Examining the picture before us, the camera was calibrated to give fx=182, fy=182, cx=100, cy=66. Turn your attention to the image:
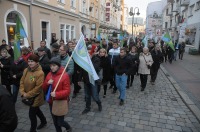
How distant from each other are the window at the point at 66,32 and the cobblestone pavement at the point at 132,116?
41.4 ft

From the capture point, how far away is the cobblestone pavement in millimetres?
4426

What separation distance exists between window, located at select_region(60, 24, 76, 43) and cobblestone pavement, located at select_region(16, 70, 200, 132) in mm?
12629

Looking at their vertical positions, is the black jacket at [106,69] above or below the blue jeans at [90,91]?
above

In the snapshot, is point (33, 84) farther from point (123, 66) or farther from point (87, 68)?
point (123, 66)

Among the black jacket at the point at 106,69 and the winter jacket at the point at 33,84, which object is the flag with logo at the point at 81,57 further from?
the black jacket at the point at 106,69

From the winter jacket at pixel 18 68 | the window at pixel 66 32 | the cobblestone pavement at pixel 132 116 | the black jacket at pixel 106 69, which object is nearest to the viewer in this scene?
the cobblestone pavement at pixel 132 116

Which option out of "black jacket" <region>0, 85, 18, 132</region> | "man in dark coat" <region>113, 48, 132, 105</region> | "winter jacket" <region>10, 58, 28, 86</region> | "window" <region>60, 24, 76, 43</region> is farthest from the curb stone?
"window" <region>60, 24, 76, 43</region>

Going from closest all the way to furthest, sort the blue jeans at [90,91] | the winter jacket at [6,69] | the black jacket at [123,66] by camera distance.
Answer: the blue jeans at [90,91]
the winter jacket at [6,69]
the black jacket at [123,66]

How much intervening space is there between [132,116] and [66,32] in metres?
15.7

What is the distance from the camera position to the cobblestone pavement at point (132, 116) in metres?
4.43

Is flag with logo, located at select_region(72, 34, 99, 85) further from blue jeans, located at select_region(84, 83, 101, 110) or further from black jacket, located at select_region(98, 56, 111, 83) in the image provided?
black jacket, located at select_region(98, 56, 111, 83)

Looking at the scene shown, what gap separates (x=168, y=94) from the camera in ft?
23.3

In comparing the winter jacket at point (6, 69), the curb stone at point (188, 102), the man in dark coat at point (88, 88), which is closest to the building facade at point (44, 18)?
the winter jacket at point (6, 69)

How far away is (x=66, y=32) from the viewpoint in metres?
19.3
